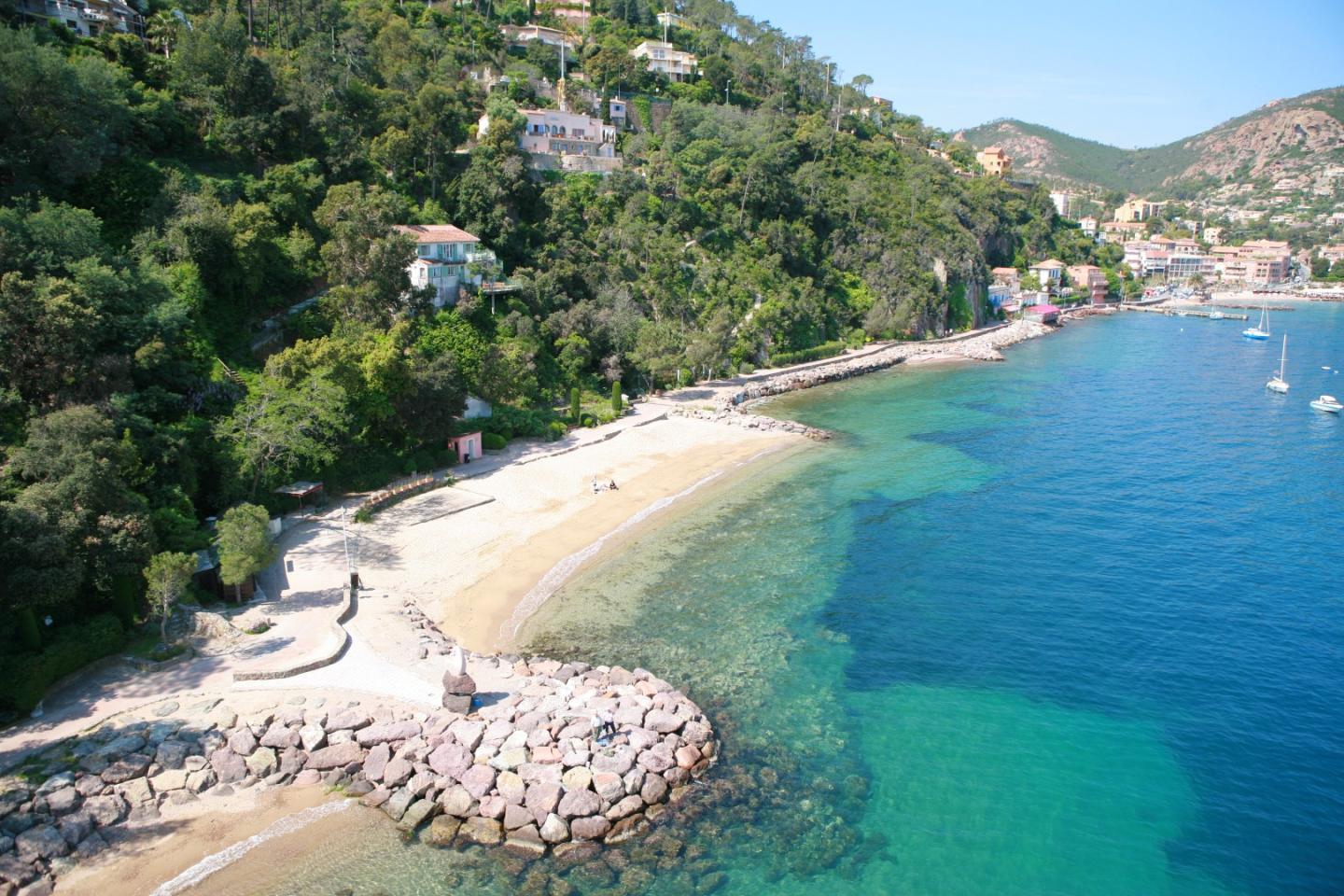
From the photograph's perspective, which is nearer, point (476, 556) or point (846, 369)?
point (476, 556)

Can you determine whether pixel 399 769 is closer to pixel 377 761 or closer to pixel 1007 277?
pixel 377 761

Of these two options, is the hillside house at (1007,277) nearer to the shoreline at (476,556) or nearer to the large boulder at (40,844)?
the shoreline at (476,556)

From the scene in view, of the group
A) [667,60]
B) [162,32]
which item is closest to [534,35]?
[667,60]

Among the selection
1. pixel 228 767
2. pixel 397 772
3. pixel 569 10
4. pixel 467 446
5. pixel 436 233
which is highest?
pixel 569 10

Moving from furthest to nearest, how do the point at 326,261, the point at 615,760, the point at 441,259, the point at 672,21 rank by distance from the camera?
1. the point at 672,21
2. the point at 441,259
3. the point at 326,261
4. the point at 615,760

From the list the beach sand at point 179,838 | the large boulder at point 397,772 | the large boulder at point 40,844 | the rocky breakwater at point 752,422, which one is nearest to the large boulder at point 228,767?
the beach sand at point 179,838

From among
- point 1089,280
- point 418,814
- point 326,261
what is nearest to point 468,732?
point 418,814

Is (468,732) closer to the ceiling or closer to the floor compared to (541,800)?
closer to the ceiling

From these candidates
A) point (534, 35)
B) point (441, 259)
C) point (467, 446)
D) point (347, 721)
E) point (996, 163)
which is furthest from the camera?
point (996, 163)
